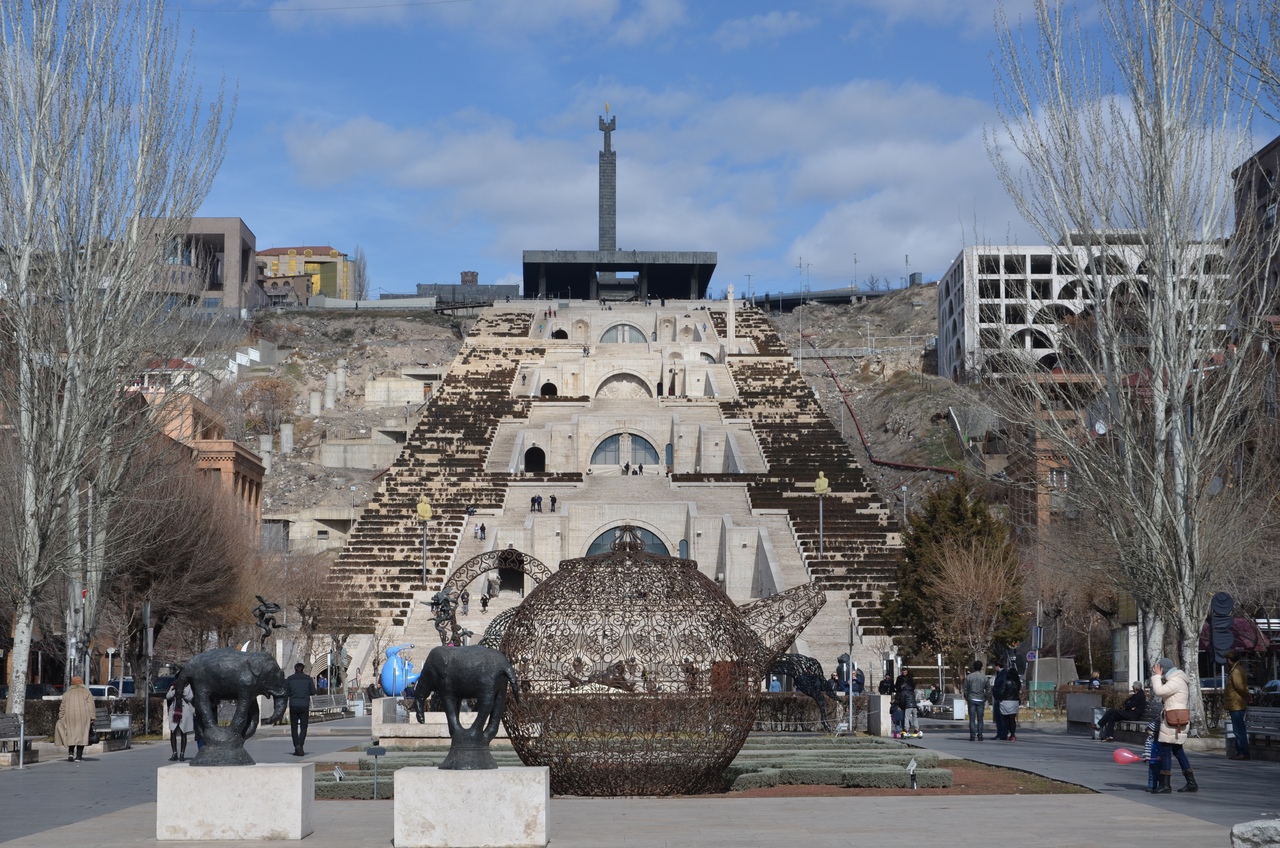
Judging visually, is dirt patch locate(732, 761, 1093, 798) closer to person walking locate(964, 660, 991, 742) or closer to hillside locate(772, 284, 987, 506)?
person walking locate(964, 660, 991, 742)

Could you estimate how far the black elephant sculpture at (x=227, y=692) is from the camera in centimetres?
1090

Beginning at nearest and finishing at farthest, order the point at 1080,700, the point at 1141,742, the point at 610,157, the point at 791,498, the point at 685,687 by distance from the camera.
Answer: the point at 685,687 < the point at 1141,742 < the point at 1080,700 < the point at 791,498 < the point at 610,157

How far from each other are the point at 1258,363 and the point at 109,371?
18519 millimetres

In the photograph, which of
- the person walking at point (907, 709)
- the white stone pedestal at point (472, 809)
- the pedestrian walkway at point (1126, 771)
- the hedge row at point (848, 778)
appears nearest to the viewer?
the white stone pedestal at point (472, 809)

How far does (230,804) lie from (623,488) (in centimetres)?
4157

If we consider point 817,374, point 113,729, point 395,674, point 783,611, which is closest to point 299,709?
point 113,729

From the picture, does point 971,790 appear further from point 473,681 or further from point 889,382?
point 889,382

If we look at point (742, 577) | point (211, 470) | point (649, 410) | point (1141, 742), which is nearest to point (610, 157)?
point (649, 410)

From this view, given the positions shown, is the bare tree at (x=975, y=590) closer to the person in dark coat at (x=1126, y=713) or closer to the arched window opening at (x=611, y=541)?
the person in dark coat at (x=1126, y=713)

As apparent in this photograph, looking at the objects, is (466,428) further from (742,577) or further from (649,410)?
(742,577)

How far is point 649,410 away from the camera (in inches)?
2589

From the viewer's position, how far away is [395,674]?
110ft

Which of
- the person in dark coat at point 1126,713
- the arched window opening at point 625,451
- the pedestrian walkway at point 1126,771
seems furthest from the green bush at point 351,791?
the arched window opening at point 625,451

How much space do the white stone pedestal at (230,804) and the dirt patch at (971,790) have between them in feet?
16.0
